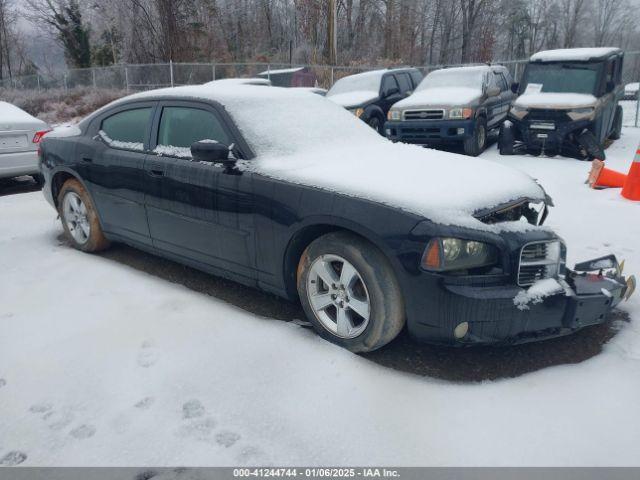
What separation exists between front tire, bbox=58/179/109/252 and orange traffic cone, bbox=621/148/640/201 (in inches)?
243

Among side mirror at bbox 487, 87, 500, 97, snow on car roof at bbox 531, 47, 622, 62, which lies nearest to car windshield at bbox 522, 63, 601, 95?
snow on car roof at bbox 531, 47, 622, 62

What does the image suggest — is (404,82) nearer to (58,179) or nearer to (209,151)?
(58,179)

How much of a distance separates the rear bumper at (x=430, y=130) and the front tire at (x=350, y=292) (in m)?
7.61

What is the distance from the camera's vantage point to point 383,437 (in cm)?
239

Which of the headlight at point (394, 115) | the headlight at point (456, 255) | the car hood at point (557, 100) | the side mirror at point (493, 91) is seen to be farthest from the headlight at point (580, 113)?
the headlight at point (456, 255)

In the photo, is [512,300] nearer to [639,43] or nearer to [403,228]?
[403,228]

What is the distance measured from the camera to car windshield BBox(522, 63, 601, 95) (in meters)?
9.96

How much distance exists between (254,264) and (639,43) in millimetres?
90503

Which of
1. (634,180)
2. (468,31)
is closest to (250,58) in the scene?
(468,31)

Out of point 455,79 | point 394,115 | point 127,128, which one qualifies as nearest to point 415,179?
point 127,128

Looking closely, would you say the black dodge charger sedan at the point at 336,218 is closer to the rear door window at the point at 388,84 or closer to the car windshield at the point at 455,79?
the car windshield at the point at 455,79

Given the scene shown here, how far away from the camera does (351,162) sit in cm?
352

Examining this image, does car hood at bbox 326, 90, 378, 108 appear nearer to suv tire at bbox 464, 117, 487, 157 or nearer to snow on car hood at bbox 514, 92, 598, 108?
suv tire at bbox 464, 117, 487, 157

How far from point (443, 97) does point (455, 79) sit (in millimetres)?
1192
